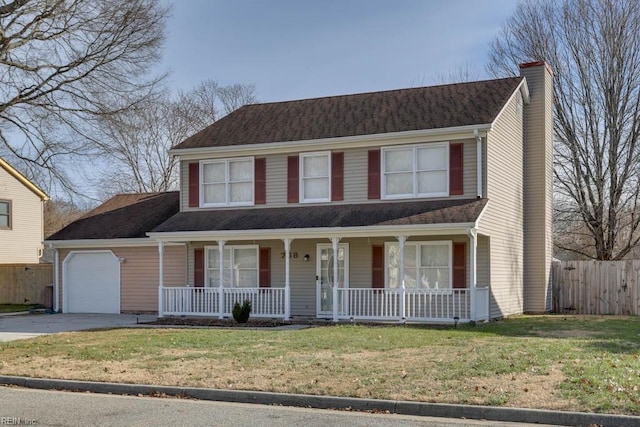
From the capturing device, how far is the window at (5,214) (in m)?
37.2

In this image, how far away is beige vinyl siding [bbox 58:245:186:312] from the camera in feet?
82.0

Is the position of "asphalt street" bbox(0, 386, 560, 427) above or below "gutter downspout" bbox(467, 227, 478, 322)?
below

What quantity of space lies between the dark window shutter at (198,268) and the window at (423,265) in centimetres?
623

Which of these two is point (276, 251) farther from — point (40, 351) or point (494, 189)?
point (40, 351)

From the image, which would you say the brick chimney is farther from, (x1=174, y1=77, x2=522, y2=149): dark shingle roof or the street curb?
the street curb

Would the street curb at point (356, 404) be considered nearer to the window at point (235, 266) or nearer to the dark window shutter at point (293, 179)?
the window at point (235, 266)

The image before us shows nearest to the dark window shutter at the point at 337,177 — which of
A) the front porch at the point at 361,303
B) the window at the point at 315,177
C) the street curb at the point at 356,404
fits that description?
the window at the point at 315,177

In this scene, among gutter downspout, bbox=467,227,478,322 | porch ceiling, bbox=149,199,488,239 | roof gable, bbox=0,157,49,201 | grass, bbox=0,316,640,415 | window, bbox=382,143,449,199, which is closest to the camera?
grass, bbox=0,316,640,415

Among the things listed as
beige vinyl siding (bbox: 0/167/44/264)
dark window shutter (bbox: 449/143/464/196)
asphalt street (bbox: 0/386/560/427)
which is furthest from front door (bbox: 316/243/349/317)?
beige vinyl siding (bbox: 0/167/44/264)

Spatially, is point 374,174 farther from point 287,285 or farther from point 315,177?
point 287,285

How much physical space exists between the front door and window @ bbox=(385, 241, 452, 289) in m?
1.33

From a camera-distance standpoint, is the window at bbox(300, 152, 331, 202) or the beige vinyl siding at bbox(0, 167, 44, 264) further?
the beige vinyl siding at bbox(0, 167, 44, 264)

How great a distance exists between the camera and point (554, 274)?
26.1 m

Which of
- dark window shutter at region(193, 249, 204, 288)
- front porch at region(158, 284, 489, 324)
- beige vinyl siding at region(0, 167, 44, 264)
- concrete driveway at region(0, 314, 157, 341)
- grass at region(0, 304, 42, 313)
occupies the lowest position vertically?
grass at region(0, 304, 42, 313)
